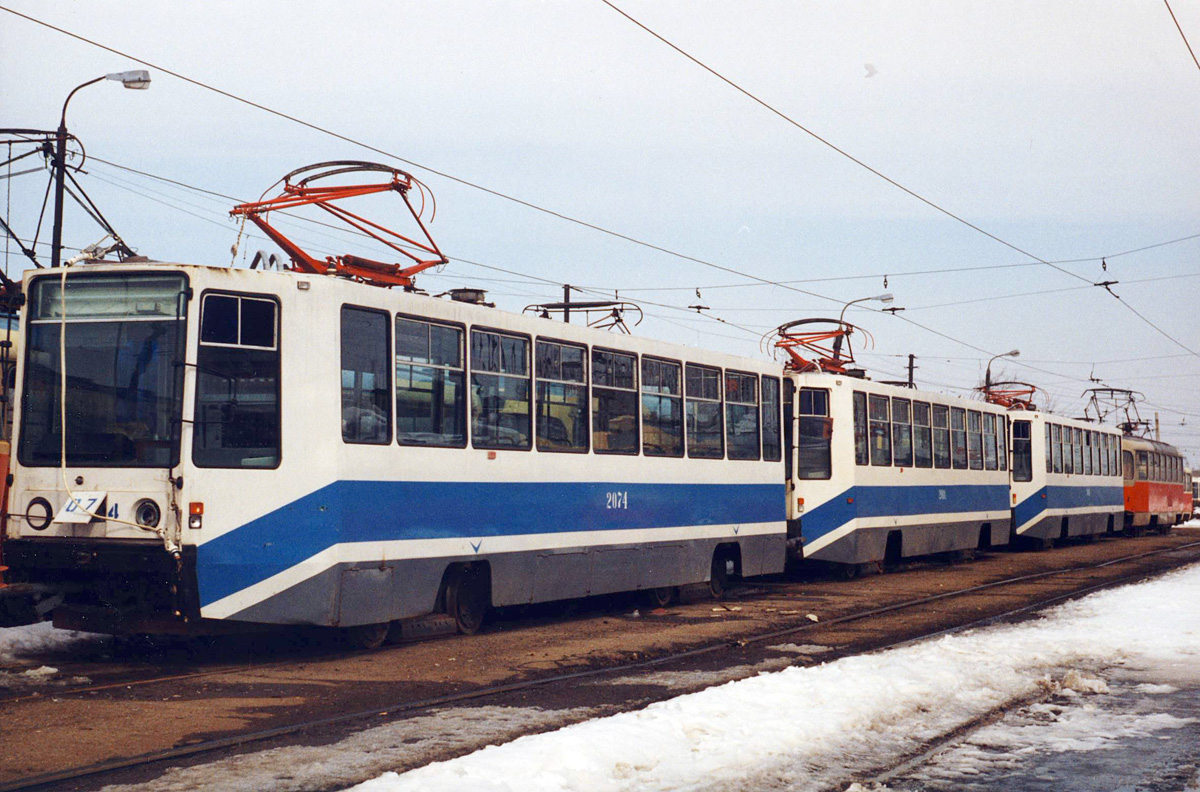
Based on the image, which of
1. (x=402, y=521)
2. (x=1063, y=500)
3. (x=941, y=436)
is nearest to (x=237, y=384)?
(x=402, y=521)

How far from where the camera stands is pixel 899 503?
22969 mm

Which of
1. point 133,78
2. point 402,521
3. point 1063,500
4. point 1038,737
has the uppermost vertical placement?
point 133,78

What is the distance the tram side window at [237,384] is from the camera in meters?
10.0

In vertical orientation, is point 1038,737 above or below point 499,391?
below

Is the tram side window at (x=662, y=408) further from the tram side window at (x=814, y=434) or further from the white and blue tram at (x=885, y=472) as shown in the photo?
the tram side window at (x=814, y=434)

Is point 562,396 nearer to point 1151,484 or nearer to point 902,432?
point 902,432

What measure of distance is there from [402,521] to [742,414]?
715 cm

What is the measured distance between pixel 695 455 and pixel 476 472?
181 inches

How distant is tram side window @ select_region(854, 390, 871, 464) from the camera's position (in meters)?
21.1

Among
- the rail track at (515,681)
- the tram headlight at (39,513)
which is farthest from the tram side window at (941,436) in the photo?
the tram headlight at (39,513)

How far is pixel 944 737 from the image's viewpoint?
7.87 meters

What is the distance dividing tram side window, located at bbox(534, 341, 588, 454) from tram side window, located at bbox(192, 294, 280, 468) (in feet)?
11.4

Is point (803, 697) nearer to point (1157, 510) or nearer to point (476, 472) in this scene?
point (476, 472)

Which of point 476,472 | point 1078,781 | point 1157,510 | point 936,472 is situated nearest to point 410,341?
point 476,472
